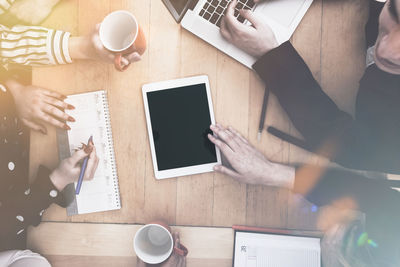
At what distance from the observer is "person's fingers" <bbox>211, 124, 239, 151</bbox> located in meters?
1.06

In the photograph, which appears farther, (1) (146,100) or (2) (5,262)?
(1) (146,100)

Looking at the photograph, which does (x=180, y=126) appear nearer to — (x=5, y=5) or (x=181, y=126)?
(x=181, y=126)

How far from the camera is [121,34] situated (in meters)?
0.98

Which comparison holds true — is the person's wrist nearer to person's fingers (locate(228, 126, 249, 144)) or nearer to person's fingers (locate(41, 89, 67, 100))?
person's fingers (locate(41, 89, 67, 100))

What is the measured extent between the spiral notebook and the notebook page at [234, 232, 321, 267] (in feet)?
1.44

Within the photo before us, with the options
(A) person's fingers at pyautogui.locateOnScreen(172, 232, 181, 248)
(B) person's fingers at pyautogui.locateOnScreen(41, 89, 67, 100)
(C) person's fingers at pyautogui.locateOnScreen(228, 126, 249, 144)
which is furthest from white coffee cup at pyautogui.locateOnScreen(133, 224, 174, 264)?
(B) person's fingers at pyautogui.locateOnScreen(41, 89, 67, 100)

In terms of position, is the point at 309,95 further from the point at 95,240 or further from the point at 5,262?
the point at 5,262

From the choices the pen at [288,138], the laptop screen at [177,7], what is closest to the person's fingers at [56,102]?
the laptop screen at [177,7]

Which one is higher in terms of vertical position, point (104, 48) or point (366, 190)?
point (104, 48)

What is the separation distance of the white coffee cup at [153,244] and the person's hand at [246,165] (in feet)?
0.91

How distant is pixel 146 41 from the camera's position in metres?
1.08

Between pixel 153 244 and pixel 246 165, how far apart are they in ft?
1.30

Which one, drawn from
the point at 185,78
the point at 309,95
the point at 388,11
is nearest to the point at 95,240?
the point at 185,78

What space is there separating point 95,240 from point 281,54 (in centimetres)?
87
